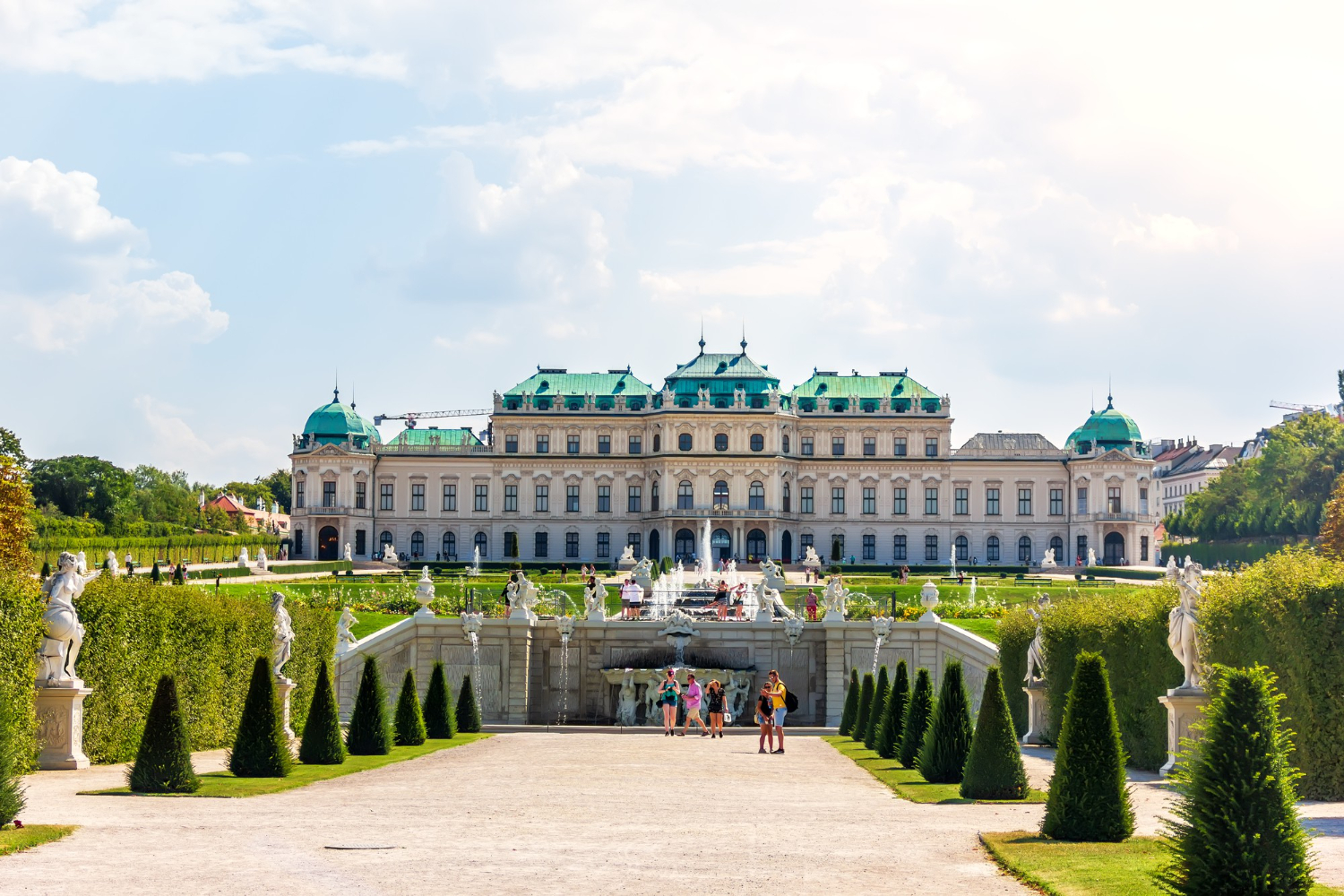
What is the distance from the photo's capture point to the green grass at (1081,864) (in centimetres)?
1095

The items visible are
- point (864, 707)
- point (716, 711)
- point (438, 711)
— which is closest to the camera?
point (438, 711)

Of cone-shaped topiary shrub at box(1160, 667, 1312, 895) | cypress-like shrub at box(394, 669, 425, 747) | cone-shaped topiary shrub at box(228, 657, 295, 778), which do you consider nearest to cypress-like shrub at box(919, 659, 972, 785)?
cone-shaped topiary shrub at box(228, 657, 295, 778)

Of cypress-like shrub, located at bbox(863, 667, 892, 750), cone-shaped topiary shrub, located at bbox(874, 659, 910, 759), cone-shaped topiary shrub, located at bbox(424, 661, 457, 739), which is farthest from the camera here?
cone-shaped topiary shrub, located at bbox(424, 661, 457, 739)

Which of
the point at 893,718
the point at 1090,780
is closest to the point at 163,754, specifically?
the point at 1090,780

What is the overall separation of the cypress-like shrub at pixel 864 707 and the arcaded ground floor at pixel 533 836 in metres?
8.36

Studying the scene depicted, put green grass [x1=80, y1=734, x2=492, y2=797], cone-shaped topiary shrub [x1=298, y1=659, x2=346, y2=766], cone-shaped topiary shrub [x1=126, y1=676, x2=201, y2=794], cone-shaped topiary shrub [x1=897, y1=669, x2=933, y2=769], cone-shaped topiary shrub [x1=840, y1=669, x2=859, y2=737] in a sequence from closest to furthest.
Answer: cone-shaped topiary shrub [x1=126, y1=676, x2=201, y2=794] < green grass [x1=80, y1=734, x2=492, y2=797] < cone-shaped topiary shrub [x1=298, y1=659, x2=346, y2=766] < cone-shaped topiary shrub [x1=897, y1=669, x2=933, y2=769] < cone-shaped topiary shrub [x1=840, y1=669, x2=859, y2=737]

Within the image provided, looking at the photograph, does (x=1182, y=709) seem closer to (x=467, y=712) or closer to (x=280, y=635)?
(x=280, y=635)

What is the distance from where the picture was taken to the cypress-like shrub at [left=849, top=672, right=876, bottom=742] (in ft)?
→ 94.9

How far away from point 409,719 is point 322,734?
477 centimetres

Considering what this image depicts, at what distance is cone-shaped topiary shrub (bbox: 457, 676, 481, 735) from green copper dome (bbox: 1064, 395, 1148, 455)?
2619 inches

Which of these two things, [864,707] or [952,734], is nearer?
[952,734]

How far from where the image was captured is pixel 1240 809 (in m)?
9.62

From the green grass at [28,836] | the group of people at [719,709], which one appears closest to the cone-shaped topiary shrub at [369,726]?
the group of people at [719,709]

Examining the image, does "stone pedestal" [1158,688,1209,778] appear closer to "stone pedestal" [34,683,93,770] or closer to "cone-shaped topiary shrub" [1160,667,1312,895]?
"cone-shaped topiary shrub" [1160,667,1312,895]
